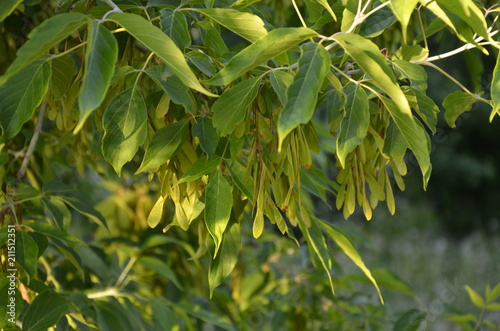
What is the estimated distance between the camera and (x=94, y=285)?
134 centimetres

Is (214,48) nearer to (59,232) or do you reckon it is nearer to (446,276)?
(59,232)

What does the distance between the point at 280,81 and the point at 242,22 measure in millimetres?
82

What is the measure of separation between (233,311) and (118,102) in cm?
114

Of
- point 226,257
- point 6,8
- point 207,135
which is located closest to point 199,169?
point 207,135

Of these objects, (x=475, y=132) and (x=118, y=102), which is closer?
(x=118, y=102)

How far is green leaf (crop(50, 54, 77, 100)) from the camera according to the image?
712mm

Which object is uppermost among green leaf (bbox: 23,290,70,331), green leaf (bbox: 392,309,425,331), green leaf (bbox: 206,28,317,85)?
green leaf (bbox: 206,28,317,85)

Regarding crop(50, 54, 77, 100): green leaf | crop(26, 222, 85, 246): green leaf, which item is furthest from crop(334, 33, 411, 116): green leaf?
crop(26, 222, 85, 246): green leaf

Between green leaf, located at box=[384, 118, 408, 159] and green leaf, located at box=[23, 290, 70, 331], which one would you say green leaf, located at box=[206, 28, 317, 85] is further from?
green leaf, located at box=[23, 290, 70, 331]

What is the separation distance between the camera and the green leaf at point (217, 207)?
2.18 ft

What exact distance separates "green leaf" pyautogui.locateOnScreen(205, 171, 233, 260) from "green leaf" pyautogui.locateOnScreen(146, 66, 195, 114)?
0.28 ft

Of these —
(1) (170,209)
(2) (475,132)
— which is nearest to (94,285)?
(1) (170,209)

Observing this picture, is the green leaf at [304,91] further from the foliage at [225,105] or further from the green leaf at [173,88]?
the green leaf at [173,88]

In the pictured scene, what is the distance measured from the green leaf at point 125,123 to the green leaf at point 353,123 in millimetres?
196
